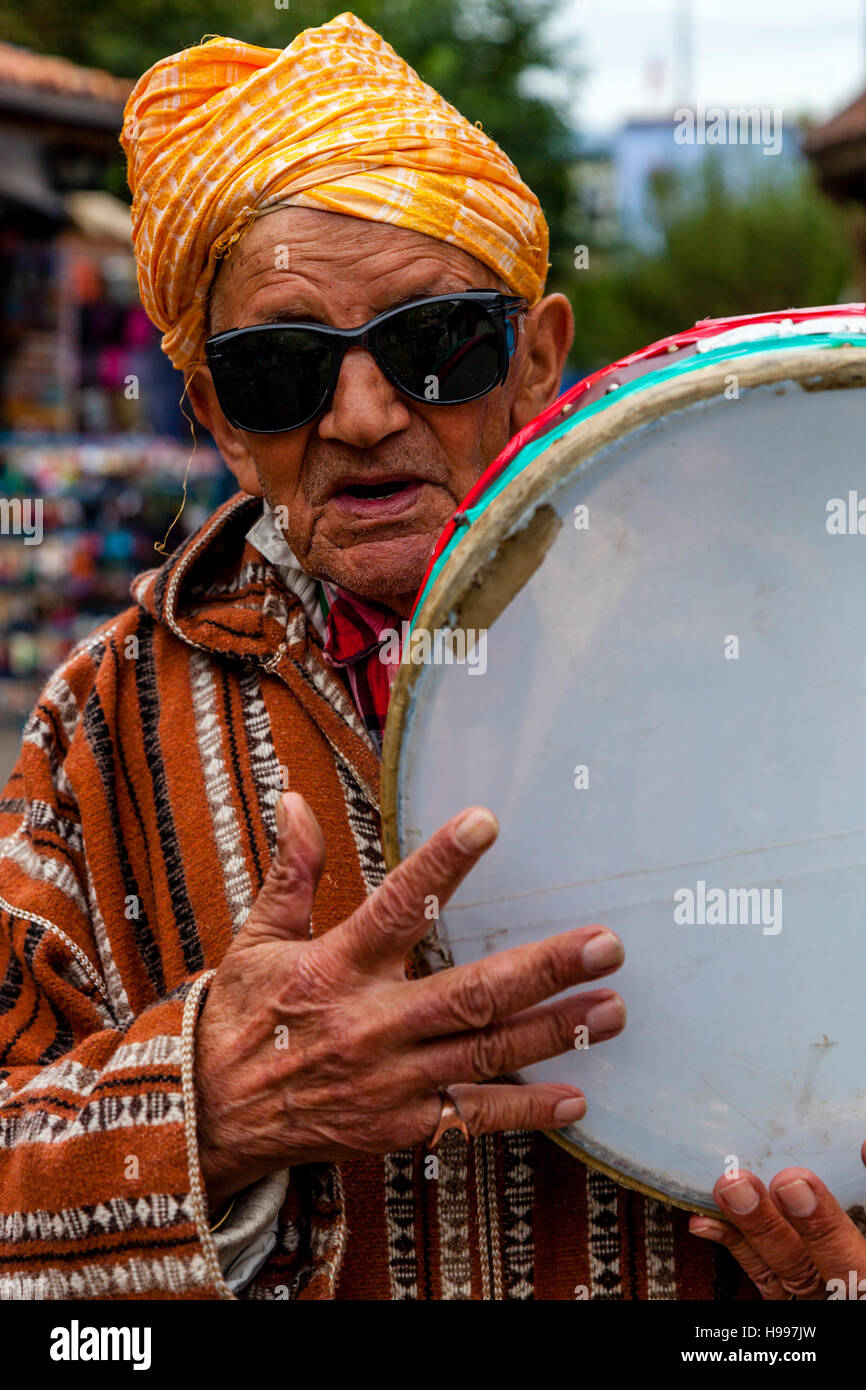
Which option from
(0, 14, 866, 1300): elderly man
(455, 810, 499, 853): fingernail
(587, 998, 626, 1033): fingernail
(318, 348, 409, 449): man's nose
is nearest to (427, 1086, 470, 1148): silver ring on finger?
(0, 14, 866, 1300): elderly man

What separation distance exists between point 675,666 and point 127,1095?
0.68m

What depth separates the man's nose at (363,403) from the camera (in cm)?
154

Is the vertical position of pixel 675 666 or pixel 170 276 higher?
pixel 170 276

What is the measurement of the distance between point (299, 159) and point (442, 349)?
11.4 inches

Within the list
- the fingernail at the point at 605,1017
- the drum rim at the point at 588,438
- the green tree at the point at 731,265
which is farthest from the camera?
the green tree at the point at 731,265

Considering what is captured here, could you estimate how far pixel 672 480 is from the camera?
1.14 meters

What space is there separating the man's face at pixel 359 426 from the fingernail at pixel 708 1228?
776mm

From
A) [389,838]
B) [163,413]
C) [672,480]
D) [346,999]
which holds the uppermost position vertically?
[163,413]

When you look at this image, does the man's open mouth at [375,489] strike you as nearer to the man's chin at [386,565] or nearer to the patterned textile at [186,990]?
the man's chin at [386,565]

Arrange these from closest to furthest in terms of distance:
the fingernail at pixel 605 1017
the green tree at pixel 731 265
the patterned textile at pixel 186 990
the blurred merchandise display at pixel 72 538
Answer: the fingernail at pixel 605 1017 → the patterned textile at pixel 186 990 → the blurred merchandise display at pixel 72 538 → the green tree at pixel 731 265

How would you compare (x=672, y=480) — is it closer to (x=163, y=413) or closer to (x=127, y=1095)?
(x=127, y=1095)

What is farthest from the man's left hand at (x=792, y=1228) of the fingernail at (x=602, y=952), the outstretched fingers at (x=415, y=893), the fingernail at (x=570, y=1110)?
the outstretched fingers at (x=415, y=893)

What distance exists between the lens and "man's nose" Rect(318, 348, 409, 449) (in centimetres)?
154

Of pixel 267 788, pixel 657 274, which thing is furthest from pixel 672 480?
pixel 657 274
